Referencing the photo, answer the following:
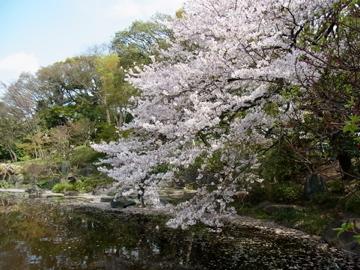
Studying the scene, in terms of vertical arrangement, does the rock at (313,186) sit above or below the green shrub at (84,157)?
below

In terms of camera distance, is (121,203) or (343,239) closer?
(343,239)

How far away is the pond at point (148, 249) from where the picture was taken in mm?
8977

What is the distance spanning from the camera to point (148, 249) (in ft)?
34.4

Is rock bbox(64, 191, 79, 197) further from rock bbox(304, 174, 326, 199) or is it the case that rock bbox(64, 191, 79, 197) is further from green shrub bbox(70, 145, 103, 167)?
rock bbox(304, 174, 326, 199)

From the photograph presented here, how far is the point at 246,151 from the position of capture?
8164 mm

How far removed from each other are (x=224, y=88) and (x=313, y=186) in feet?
24.8

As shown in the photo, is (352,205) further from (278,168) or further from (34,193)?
(34,193)

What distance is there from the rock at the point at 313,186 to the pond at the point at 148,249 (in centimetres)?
278

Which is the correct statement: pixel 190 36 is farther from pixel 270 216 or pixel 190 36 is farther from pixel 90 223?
pixel 90 223

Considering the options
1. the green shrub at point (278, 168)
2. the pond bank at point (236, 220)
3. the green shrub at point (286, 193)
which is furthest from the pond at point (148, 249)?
the green shrub at point (286, 193)

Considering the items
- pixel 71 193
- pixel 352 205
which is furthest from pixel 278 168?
pixel 71 193

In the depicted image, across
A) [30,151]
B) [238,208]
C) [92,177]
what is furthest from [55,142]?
[238,208]

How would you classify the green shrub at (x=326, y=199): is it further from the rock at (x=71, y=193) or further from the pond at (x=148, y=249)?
the rock at (x=71, y=193)

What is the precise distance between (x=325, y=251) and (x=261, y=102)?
14.7 ft
